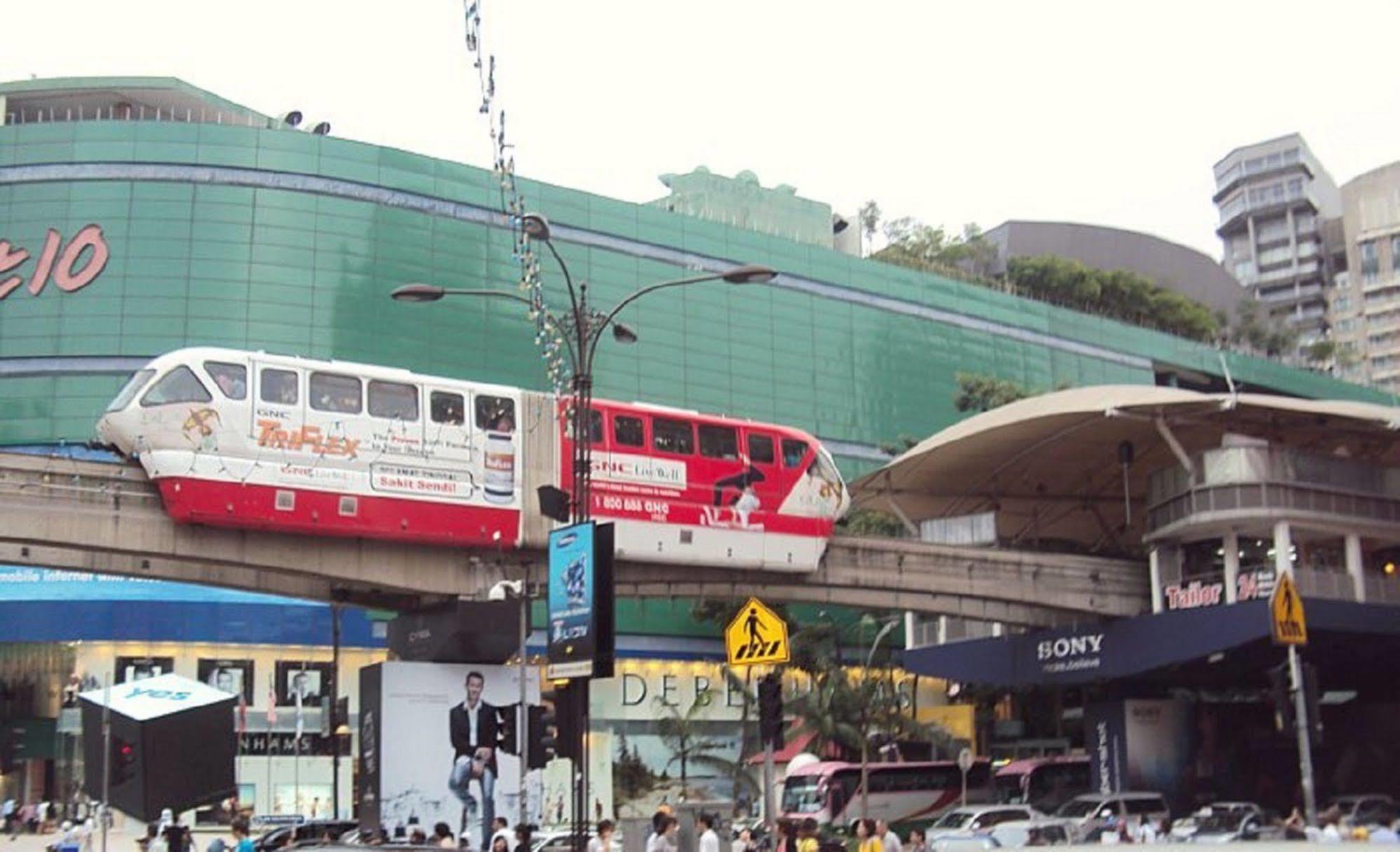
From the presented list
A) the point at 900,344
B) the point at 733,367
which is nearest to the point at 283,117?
the point at 733,367

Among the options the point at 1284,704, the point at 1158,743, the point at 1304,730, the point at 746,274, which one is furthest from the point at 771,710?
the point at 1158,743

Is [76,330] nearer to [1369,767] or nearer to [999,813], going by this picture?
[999,813]

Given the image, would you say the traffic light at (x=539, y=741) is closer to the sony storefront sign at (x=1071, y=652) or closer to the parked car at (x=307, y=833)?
the parked car at (x=307, y=833)

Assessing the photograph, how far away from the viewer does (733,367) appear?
85562mm

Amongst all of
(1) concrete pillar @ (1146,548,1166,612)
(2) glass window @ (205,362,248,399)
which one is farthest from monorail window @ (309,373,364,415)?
(1) concrete pillar @ (1146,548,1166,612)

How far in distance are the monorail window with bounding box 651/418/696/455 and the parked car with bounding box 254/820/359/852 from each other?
1113 cm

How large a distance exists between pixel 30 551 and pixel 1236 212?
157 meters

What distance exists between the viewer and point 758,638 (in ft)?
69.7

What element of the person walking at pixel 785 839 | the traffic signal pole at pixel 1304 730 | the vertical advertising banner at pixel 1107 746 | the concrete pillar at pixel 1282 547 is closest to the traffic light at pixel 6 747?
the vertical advertising banner at pixel 1107 746

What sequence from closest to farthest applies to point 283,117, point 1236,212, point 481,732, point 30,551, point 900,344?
point 30,551
point 481,732
point 283,117
point 900,344
point 1236,212

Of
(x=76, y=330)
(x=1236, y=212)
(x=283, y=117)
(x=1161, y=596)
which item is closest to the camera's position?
(x=1161, y=596)

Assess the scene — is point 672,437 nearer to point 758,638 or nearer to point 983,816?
point 983,816

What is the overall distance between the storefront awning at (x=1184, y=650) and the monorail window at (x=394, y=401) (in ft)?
78.8

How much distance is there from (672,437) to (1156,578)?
1802 cm
